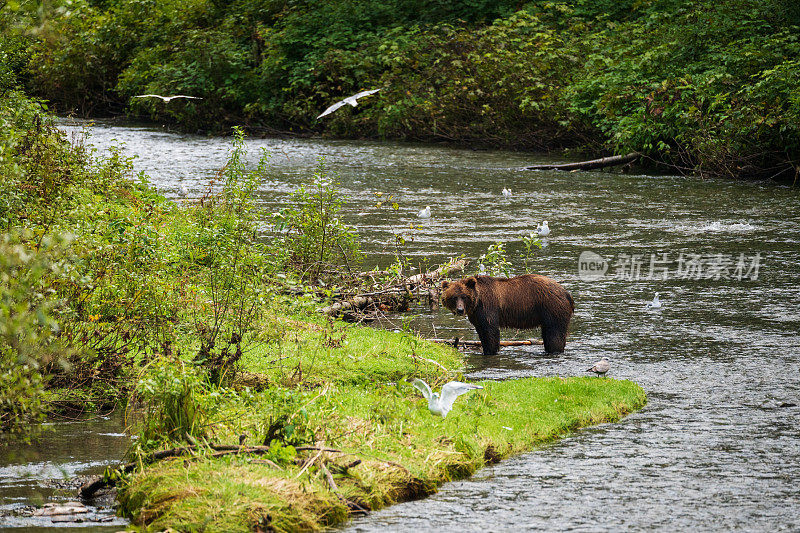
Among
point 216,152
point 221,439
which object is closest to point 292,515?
point 221,439

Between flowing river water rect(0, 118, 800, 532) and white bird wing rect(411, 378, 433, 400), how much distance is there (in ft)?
3.32

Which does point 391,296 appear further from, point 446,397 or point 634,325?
point 446,397

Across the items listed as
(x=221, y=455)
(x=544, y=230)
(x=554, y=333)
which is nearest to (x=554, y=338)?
(x=554, y=333)

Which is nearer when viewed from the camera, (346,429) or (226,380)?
(346,429)

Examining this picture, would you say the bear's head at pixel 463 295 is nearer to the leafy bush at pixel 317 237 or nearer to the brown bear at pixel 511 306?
the brown bear at pixel 511 306

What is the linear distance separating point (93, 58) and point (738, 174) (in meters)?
26.6

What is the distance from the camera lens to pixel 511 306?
10.8 m

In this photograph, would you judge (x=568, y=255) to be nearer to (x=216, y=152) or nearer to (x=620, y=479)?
(x=620, y=479)

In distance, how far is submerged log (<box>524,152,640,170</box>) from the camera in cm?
2517

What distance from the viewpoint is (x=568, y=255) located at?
1562cm

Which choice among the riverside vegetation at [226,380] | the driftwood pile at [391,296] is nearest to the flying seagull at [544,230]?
the driftwood pile at [391,296]

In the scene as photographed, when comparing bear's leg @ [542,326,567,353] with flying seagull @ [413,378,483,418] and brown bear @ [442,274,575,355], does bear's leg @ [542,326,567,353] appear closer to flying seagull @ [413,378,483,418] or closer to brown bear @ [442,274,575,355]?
brown bear @ [442,274,575,355]

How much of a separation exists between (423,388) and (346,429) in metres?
1.18

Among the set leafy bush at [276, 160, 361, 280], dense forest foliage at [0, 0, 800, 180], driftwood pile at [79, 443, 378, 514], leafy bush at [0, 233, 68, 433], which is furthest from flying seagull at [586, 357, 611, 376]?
dense forest foliage at [0, 0, 800, 180]
